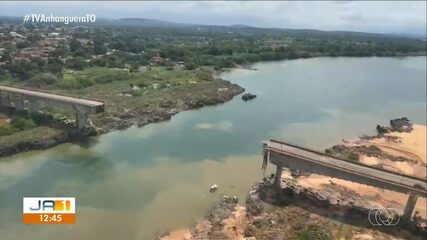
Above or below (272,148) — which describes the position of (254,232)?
below

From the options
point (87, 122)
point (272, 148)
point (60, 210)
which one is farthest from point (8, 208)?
point (272, 148)

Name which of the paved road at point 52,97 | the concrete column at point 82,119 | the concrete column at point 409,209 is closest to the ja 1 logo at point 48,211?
the paved road at point 52,97

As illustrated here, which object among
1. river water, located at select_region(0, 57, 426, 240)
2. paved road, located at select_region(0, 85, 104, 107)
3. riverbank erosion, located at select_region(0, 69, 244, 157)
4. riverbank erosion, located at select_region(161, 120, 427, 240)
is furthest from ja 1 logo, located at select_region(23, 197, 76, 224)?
paved road, located at select_region(0, 85, 104, 107)

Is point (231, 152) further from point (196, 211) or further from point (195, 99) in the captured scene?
point (195, 99)

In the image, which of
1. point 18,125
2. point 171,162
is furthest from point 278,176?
point 18,125

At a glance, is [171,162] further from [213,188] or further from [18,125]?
[18,125]

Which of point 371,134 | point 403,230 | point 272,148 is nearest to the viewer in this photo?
point 403,230

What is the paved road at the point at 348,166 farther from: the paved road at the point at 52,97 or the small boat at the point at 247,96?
the small boat at the point at 247,96
